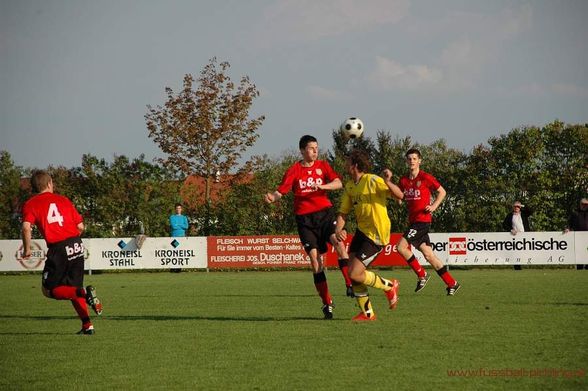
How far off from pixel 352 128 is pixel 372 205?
6865mm

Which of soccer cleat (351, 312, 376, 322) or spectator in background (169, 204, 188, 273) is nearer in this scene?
soccer cleat (351, 312, 376, 322)

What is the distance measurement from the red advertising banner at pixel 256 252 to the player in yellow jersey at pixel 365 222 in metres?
18.0

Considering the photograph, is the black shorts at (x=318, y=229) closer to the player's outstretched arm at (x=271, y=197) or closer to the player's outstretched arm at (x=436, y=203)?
the player's outstretched arm at (x=271, y=197)

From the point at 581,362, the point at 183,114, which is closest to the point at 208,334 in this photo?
the point at 581,362

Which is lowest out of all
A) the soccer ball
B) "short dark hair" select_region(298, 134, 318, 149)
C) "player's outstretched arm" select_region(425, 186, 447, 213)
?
"player's outstretched arm" select_region(425, 186, 447, 213)

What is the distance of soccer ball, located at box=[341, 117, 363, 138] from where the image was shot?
17.4 m

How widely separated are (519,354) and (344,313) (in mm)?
4450

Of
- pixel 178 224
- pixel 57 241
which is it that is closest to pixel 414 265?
pixel 57 241

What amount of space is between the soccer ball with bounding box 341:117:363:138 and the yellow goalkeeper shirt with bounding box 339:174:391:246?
21.7ft

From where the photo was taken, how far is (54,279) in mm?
10180

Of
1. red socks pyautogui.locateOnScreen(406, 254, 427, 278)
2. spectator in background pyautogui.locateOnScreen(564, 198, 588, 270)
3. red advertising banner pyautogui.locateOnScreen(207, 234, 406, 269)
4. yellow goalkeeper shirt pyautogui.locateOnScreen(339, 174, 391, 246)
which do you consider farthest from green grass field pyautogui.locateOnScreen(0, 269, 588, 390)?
red advertising banner pyautogui.locateOnScreen(207, 234, 406, 269)

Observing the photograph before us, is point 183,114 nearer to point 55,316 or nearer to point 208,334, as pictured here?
point 55,316

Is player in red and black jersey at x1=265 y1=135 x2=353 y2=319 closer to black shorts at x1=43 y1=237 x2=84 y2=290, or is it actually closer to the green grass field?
the green grass field

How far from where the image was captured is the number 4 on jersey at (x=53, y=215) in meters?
10.1
